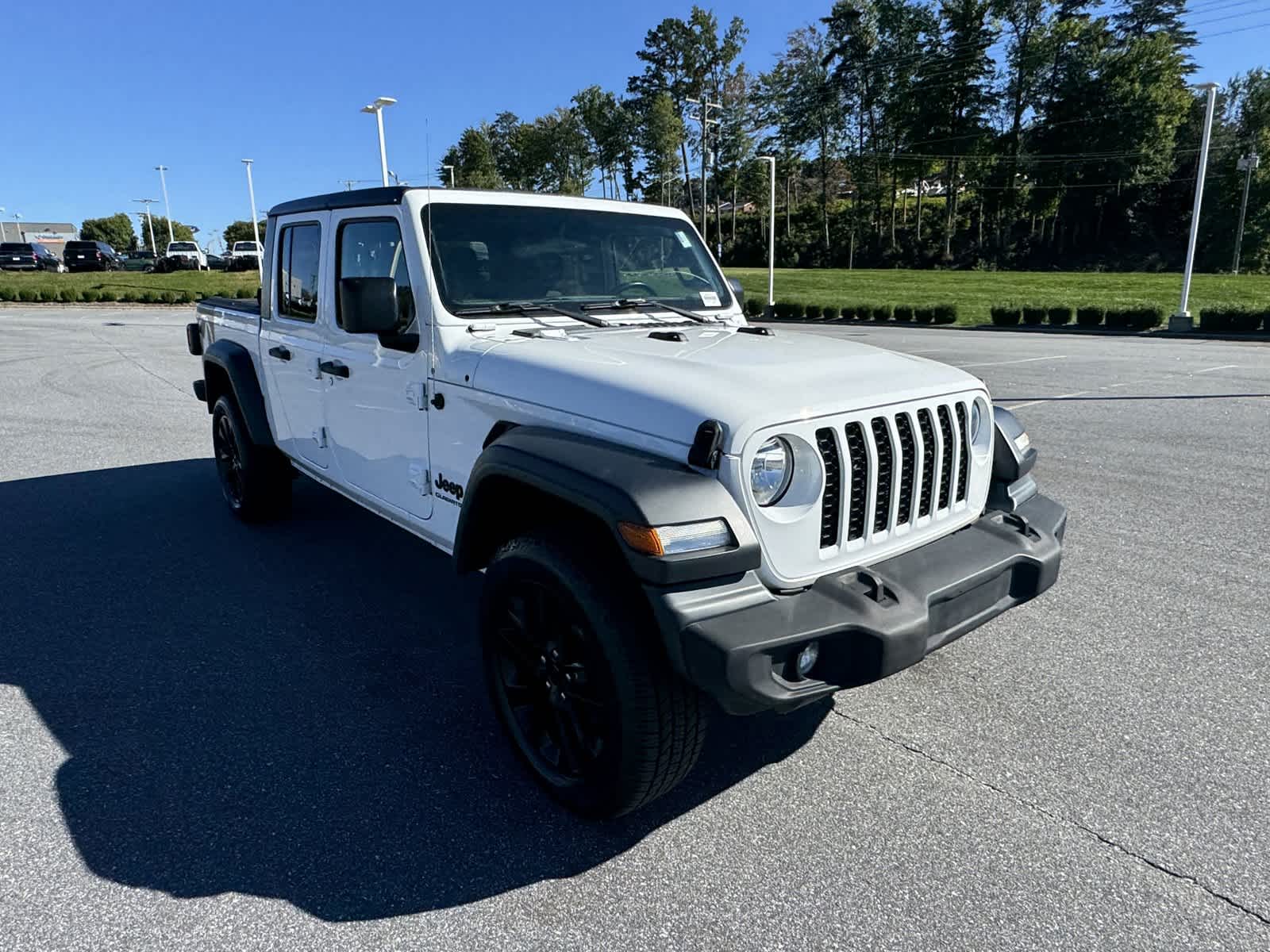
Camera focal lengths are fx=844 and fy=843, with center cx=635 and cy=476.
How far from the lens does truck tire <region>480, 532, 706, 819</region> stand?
2.30 metres

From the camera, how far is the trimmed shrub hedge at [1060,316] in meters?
23.5

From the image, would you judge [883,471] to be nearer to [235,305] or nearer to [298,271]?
[298,271]

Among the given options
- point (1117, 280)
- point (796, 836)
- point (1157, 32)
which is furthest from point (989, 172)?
point (796, 836)

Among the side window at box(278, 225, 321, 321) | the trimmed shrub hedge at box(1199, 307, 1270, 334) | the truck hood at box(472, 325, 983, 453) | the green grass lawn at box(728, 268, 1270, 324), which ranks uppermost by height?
the side window at box(278, 225, 321, 321)

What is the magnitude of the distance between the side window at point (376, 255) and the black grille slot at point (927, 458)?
78.5 inches

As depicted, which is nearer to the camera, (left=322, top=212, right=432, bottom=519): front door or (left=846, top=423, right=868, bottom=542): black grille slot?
(left=846, top=423, right=868, bottom=542): black grille slot

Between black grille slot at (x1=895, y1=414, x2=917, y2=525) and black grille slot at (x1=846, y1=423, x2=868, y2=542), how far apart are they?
199mm

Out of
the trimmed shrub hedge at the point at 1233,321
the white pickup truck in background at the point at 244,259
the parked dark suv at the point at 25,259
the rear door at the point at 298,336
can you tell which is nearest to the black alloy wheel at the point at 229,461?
the rear door at the point at 298,336

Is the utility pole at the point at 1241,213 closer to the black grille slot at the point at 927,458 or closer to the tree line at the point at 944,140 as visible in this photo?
the tree line at the point at 944,140

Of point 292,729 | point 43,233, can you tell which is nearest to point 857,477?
point 292,729

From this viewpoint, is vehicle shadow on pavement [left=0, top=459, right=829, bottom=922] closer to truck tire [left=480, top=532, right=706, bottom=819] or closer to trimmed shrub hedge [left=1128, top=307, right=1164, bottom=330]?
truck tire [left=480, top=532, right=706, bottom=819]

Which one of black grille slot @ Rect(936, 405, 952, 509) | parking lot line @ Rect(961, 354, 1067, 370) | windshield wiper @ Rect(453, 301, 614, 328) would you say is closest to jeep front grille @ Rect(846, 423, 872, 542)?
black grille slot @ Rect(936, 405, 952, 509)

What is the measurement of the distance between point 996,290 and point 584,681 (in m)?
41.0

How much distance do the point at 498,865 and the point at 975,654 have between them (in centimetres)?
230
